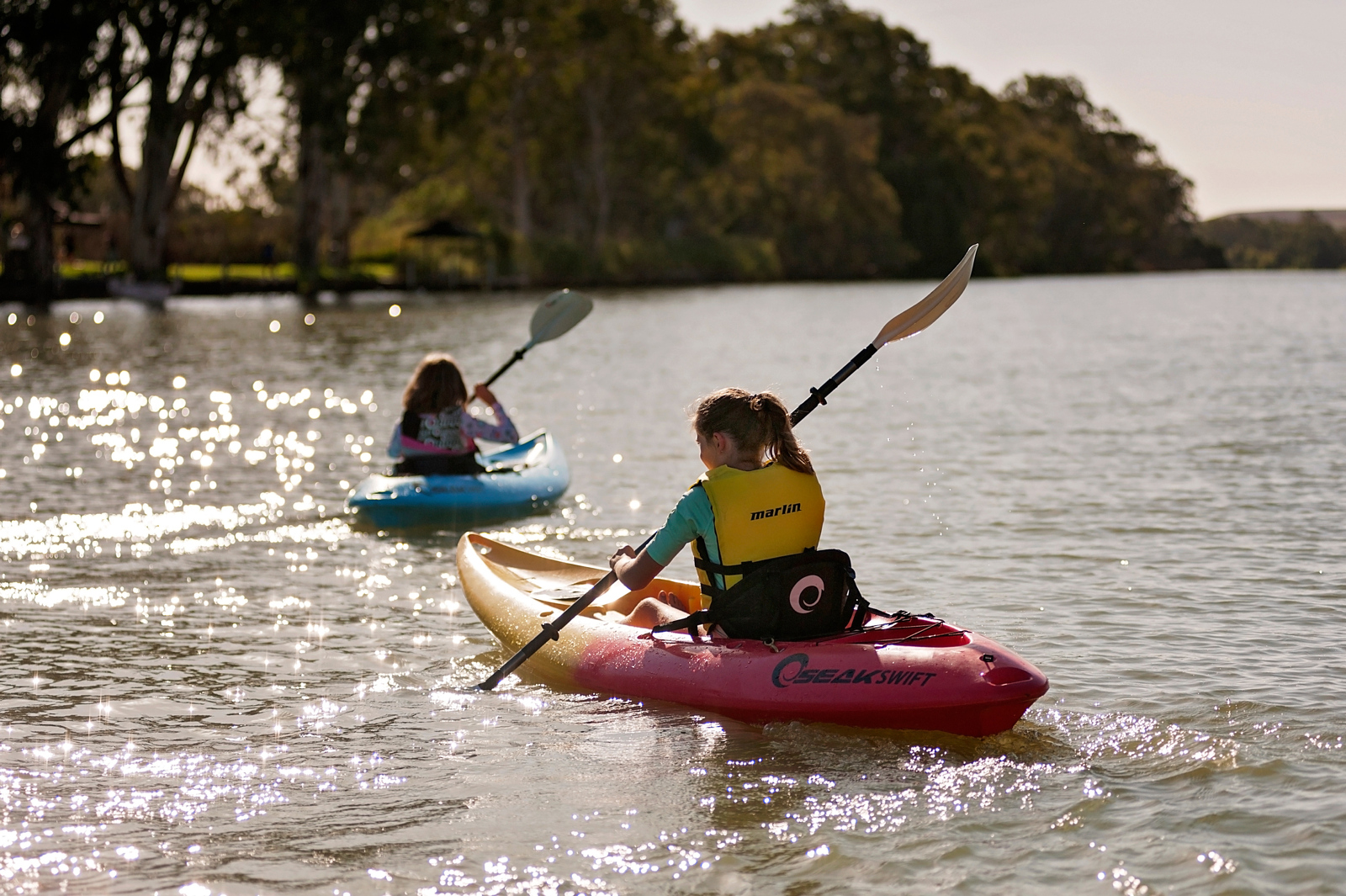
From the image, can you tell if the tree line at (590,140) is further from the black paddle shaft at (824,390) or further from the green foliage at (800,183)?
the black paddle shaft at (824,390)

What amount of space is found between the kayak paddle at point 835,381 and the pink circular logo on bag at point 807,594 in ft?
1.81

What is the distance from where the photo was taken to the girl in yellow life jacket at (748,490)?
217 inches

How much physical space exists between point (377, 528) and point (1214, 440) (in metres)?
8.07

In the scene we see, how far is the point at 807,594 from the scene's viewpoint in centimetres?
564

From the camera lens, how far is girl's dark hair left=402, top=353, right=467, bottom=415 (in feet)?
31.8

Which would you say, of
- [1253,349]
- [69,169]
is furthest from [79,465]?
[69,169]

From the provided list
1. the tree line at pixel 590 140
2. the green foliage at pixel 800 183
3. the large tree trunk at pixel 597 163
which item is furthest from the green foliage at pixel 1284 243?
the large tree trunk at pixel 597 163

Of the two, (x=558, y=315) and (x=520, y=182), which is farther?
(x=520, y=182)

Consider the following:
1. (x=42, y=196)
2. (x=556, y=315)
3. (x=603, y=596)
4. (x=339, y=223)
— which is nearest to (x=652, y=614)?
(x=603, y=596)

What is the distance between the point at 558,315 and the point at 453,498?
203 centimetres

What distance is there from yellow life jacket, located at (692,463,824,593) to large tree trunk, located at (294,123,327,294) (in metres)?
39.4

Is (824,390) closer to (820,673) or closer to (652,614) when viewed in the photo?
(652,614)

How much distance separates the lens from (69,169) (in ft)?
119

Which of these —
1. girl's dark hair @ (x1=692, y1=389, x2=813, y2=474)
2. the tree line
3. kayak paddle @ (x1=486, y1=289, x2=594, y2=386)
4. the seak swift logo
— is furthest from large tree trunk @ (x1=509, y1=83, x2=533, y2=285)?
the seak swift logo
